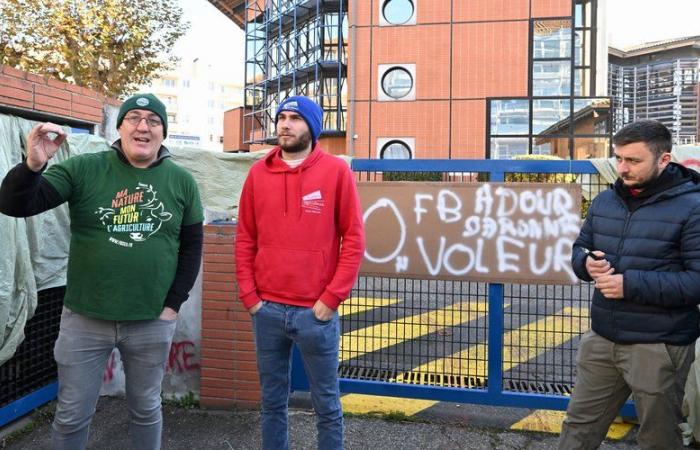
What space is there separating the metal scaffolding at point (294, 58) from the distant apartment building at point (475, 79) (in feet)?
2.98

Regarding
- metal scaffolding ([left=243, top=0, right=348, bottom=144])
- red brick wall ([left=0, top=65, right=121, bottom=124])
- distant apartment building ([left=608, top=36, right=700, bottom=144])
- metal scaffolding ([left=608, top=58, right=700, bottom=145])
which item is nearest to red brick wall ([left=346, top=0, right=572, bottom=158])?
metal scaffolding ([left=243, top=0, right=348, bottom=144])

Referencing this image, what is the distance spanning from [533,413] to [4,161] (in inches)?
153

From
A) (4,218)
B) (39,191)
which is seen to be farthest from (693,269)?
(4,218)

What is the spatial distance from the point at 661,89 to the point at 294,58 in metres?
45.9

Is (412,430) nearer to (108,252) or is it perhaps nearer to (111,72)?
(108,252)

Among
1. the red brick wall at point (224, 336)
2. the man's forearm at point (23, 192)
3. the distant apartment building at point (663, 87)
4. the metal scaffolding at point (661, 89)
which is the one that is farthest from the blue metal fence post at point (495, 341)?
the metal scaffolding at point (661, 89)

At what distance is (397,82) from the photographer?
70.8 ft

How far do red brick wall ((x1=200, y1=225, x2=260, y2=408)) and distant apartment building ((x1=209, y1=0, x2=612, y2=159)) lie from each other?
17.8 m

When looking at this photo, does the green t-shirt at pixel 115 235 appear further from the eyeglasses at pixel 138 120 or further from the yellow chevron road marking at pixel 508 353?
the yellow chevron road marking at pixel 508 353

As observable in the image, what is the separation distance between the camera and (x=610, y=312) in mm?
2291

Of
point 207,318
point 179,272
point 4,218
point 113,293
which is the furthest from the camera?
point 207,318

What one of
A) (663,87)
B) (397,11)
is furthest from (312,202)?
(663,87)

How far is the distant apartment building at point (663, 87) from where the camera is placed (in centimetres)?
5022

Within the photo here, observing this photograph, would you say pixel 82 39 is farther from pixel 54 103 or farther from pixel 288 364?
pixel 288 364
